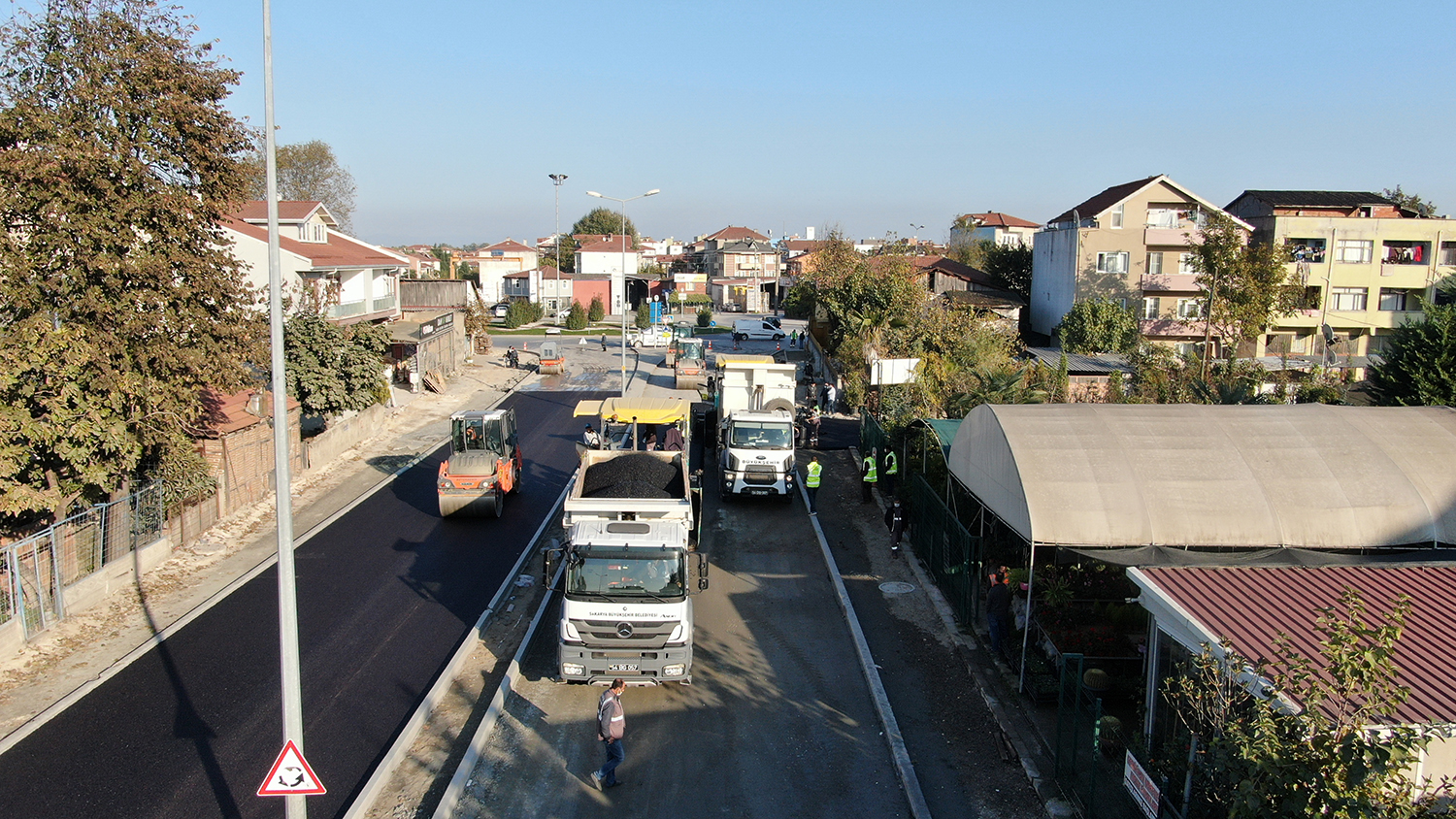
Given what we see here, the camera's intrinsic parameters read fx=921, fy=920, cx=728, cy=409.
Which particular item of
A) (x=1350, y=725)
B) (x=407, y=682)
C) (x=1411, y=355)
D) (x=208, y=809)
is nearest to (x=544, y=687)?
(x=407, y=682)

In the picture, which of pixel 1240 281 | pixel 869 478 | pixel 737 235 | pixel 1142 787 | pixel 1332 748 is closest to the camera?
pixel 1332 748

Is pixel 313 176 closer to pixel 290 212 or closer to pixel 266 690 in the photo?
pixel 290 212

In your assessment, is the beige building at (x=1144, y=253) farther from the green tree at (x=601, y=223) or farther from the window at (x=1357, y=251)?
the green tree at (x=601, y=223)

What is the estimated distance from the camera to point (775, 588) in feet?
57.9

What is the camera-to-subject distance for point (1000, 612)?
13.9m

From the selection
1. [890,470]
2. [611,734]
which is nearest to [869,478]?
[890,470]

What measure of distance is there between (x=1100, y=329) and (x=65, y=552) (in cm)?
4141

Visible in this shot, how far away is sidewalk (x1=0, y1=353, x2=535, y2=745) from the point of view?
1312 centimetres

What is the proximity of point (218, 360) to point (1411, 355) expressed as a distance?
28.2 metres

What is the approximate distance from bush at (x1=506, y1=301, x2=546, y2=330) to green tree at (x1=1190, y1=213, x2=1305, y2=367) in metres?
56.1

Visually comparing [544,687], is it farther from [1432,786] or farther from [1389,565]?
[1389,565]

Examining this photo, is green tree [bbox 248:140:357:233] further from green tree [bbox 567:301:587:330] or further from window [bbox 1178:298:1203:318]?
window [bbox 1178:298:1203:318]

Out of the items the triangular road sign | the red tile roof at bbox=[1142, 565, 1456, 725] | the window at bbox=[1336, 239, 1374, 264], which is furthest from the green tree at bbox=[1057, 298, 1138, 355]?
the triangular road sign

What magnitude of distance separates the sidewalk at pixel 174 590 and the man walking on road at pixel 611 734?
749cm
